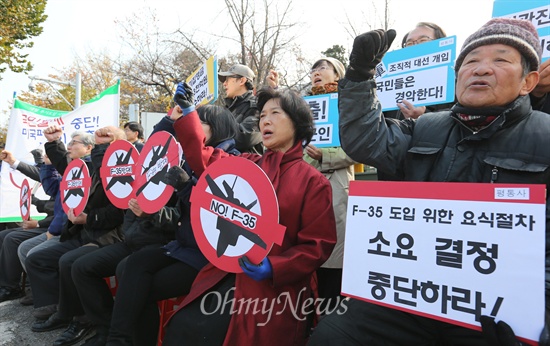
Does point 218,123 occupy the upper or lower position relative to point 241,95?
lower

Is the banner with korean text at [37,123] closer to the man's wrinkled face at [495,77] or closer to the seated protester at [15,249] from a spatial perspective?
the seated protester at [15,249]

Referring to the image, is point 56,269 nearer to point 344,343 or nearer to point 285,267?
point 285,267

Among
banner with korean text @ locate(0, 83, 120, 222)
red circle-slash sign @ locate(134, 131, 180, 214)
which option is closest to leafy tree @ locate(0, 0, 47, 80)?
banner with korean text @ locate(0, 83, 120, 222)

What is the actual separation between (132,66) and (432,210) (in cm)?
1746

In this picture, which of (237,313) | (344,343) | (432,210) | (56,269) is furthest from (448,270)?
(56,269)

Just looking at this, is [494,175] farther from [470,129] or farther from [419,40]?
[419,40]

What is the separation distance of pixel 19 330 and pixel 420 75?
13.5 feet

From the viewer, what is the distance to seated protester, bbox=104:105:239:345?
2438 mm

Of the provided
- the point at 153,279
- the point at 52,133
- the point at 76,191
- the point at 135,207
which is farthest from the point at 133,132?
the point at 153,279

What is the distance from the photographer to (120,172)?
10.4 ft

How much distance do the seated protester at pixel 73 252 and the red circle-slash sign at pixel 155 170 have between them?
0.95 m

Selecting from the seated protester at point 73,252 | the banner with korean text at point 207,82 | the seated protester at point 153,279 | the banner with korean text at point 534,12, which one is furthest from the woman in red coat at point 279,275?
the seated protester at point 73,252

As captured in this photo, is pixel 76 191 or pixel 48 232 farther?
pixel 48 232

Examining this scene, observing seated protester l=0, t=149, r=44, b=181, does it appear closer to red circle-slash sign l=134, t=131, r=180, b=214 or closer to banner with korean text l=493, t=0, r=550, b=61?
red circle-slash sign l=134, t=131, r=180, b=214
